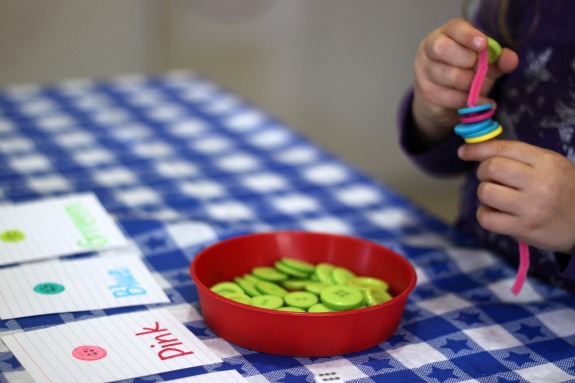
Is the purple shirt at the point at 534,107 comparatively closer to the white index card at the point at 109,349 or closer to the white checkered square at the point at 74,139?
the white index card at the point at 109,349

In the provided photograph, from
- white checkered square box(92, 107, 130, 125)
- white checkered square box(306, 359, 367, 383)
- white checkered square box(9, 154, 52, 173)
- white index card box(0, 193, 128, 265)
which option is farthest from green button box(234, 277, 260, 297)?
white checkered square box(92, 107, 130, 125)

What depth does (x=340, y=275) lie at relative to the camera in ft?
2.87

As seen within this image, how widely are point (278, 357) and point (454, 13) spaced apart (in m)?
2.39

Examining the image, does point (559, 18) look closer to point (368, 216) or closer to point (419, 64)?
point (419, 64)

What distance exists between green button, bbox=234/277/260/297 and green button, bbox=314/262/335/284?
74 mm

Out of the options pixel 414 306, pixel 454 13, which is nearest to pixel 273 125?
pixel 414 306

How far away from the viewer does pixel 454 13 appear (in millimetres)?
2938

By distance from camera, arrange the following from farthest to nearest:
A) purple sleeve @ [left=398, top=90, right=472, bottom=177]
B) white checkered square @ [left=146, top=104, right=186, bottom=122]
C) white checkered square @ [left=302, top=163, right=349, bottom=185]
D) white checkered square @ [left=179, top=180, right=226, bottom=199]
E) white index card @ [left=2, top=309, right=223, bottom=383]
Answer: white checkered square @ [left=146, top=104, right=186, bottom=122], white checkered square @ [left=302, top=163, right=349, bottom=185], white checkered square @ [left=179, top=180, right=226, bottom=199], purple sleeve @ [left=398, top=90, right=472, bottom=177], white index card @ [left=2, top=309, right=223, bottom=383]

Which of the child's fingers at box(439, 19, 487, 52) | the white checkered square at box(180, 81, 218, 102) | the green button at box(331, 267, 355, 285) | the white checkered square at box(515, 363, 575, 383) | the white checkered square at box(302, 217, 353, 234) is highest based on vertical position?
the child's fingers at box(439, 19, 487, 52)

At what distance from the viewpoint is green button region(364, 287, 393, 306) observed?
81 cm

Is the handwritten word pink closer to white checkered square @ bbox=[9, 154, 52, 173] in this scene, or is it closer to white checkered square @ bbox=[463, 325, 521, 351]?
white checkered square @ bbox=[463, 325, 521, 351]

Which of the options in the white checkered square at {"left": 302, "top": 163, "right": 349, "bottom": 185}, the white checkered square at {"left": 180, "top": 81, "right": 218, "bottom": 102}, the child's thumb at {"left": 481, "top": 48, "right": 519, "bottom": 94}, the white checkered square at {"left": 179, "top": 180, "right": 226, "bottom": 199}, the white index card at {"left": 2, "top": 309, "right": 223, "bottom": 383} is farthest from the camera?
the white checkered square at {"left": 180, "top": 81, "right": 218, "bottom": 102}

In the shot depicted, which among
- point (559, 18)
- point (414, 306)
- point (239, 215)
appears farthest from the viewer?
point (239, 215)

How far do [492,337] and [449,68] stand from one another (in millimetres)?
300
